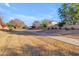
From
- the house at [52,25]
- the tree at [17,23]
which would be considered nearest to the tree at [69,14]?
the house at [52,25]

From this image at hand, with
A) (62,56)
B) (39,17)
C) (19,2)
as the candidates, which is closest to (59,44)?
(62,56)

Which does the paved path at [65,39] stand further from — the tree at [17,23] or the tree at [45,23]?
the tree at [17,23]

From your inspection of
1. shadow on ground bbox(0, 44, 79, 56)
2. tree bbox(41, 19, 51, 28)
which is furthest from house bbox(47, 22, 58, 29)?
shadow on ground bbox(0, 44, 79, 56)

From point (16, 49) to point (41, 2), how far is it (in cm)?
52

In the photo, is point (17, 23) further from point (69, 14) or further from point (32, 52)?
point (69, 14)

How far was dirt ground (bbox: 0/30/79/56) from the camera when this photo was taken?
Result: 2852 millimetres

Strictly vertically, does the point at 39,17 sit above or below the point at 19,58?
above

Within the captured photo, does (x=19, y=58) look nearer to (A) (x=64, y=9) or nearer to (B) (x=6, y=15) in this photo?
(B) (x=6, y=15)

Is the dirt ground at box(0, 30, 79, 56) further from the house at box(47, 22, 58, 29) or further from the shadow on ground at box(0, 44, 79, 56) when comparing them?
the house at box(47, 22, 58, 29)

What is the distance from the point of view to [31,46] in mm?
2869

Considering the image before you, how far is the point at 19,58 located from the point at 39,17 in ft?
1.45

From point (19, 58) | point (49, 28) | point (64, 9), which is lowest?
point (19, 58)

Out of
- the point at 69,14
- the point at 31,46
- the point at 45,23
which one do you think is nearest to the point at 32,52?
the point at 31,46

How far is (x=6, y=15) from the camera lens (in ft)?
9.46
